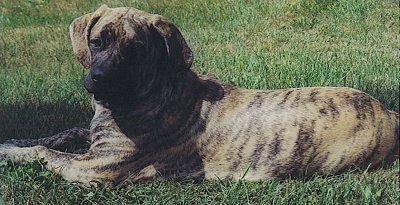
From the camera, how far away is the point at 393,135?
17.5ft

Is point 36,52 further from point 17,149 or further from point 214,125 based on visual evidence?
point 214,125

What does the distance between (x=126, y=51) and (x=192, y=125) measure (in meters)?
0.72

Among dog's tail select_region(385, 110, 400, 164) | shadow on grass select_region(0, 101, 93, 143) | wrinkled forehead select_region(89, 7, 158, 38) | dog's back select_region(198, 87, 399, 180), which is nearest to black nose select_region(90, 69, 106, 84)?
wrinkled forehead select_region(89, 7, 158, 38)

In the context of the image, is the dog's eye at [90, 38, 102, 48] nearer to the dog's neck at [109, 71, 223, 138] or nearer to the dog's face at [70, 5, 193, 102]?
the dog's face at [70, 5, 193, 102]

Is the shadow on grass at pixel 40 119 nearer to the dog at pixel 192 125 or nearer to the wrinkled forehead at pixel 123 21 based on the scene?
the dog at pixel 192 125

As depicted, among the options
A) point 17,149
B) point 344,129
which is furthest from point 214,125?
point 17,149

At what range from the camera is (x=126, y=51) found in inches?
196

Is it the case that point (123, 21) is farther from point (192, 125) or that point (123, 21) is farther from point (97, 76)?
point (192, 125)

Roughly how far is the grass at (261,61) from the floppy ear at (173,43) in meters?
0.24

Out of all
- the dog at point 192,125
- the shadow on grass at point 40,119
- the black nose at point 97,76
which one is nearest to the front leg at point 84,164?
the dog at point 192,125

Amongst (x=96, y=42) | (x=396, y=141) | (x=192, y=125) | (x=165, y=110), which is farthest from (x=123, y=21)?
(x=396, y=141)

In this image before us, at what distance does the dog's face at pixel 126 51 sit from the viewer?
496 centimetres

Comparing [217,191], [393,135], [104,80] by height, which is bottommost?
[217,191]

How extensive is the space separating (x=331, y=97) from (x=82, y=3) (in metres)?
1.59
